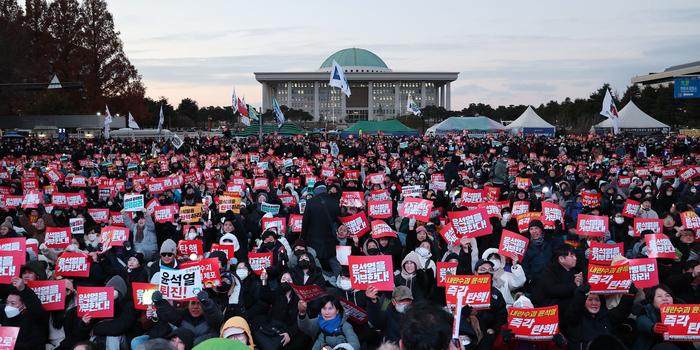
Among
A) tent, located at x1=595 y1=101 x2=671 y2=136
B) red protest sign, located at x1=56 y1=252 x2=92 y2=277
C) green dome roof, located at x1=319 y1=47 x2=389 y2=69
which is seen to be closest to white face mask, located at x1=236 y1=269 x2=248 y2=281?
red protest sign, located at x1=56 y1=252 x2=92 y2=277

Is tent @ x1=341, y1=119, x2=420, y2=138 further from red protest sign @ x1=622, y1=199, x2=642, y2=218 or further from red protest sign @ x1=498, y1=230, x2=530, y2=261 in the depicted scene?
red protest sign @ x1=498, y1=230, x2=530, y2=261

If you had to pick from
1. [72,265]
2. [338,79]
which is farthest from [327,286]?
[338,79]

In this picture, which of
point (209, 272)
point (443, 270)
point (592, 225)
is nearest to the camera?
point (209, 272)

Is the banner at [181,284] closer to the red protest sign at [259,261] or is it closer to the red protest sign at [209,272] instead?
the red protest sign at [209,272]

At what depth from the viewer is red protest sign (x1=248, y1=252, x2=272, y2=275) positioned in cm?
541

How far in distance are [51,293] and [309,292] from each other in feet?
7.91

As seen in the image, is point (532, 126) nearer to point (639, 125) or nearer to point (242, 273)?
point (639, 125)

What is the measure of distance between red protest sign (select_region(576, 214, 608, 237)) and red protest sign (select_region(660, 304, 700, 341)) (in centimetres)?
270

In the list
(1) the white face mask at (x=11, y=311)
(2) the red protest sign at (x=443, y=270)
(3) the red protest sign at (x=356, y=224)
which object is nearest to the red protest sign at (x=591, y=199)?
(3) the red protest sign at (x=356, y=224)

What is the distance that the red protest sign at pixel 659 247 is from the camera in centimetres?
539

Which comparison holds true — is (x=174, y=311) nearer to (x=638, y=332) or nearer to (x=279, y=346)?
(x=279, y=346)

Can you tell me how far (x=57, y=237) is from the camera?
6.97 meters

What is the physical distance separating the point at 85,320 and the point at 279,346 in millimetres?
1673

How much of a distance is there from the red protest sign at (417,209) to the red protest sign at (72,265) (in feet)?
13.5
